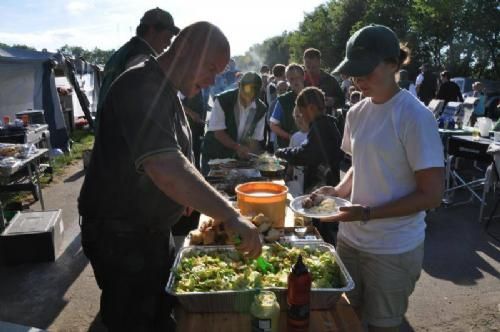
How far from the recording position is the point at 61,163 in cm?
866

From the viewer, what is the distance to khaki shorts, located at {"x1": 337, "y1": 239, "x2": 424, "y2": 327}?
1.87 m

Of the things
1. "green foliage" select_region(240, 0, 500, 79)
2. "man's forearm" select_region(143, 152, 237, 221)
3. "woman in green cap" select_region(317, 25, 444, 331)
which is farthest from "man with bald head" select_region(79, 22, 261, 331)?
"green foliage" select_region(240, 0, 500, 79)

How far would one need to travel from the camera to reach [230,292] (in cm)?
157

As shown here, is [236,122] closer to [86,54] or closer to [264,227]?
[264,227]

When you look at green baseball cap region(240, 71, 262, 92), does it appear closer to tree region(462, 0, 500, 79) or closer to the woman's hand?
the woman's hand

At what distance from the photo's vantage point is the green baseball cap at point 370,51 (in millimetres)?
1707

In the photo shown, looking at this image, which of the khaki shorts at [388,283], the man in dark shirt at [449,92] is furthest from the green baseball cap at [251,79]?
the man in dark shirt at [449,92]

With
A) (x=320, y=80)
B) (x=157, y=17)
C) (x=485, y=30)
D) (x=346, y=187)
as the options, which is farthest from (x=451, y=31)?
(x=346, y=187)

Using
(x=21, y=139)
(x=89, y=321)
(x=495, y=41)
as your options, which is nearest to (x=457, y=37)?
(x=495, y=41)

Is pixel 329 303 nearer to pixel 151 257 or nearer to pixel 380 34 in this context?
pixel 151 257

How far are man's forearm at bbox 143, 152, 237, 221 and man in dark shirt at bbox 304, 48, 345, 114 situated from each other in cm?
469

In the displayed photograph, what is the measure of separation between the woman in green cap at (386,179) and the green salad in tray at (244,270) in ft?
0.75

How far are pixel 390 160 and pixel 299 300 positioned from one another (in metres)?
0.74

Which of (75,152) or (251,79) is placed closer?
(251,79)
